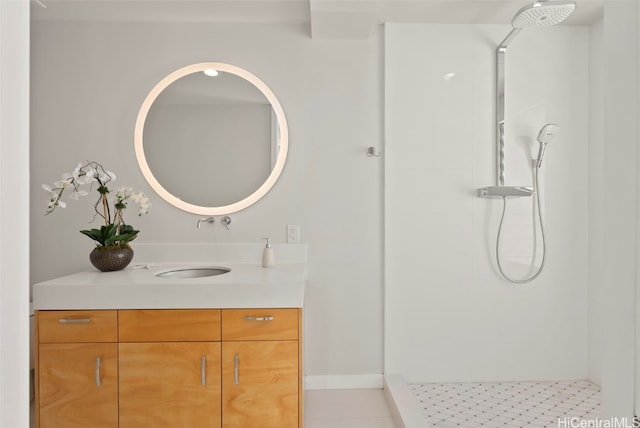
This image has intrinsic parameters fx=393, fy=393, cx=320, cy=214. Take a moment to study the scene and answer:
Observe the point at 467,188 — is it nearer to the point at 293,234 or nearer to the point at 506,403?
the point at 293,234

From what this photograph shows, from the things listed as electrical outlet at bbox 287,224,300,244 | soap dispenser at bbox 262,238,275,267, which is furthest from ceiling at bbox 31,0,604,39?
soap dispenser at bbox 262,238,275,267

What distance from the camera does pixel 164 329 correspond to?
1692 mm

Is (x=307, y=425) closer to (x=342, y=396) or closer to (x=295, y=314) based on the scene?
(x=342, y=396)

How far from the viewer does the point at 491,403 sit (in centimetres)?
212

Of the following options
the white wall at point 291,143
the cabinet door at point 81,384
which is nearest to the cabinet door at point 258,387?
the cabinet door at point 81,384

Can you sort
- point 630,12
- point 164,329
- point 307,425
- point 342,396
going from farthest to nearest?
point 342,396 → point 307,425 → point 164,329 → point 630,12

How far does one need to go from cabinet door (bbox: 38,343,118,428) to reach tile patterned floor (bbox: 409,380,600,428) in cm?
149

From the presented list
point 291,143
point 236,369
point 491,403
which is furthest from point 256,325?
point 491,403

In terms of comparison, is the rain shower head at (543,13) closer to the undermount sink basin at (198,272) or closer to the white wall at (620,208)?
the white wall at (620,208)

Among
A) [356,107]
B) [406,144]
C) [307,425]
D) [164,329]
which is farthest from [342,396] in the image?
[356,107]

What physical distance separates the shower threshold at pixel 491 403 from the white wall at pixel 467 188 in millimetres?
87

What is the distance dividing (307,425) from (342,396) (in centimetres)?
36

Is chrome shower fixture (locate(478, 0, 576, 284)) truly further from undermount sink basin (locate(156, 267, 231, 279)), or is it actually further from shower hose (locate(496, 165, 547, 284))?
undermount sink basin (locate(156, 267, 231, 279))

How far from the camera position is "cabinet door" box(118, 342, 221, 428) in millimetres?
1680
